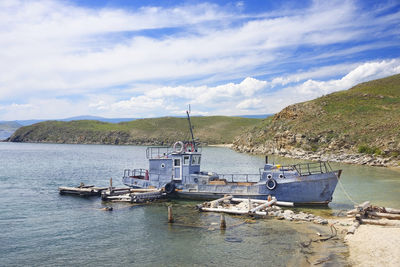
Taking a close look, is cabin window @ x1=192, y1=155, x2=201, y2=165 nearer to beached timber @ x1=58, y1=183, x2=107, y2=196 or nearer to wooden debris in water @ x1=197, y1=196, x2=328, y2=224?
wooden debris in water @ x1=197, y1=196, x2=328, y2=224

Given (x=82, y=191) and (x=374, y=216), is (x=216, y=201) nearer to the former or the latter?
Answer: (x=374, y=216)

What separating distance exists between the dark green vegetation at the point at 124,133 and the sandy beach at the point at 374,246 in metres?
141

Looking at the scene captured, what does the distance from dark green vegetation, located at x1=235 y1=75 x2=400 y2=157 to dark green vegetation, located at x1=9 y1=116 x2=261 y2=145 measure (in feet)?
234

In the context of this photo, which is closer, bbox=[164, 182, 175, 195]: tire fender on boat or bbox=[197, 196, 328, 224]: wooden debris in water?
bbox=[197, 196, 328, 224]: wooden debris in water

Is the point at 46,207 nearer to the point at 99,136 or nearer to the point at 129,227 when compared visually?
the point at 129,227

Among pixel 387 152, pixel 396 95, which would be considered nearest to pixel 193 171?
pixel 387 152

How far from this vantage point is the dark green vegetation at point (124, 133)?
545 ft

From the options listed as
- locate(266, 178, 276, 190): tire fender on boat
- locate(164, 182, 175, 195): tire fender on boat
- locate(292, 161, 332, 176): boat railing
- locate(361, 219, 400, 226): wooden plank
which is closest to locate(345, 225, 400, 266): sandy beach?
locate(361, 219, 400, 226): wooden plank

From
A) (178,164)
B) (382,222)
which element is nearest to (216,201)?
(178,164)

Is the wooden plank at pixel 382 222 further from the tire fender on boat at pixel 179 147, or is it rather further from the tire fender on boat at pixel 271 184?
the tire fender on boat at pixel 179 147

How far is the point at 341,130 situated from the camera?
72.1 meters

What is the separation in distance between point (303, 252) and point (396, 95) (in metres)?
86.0

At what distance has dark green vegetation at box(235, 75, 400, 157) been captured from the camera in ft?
208

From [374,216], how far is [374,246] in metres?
5.47
